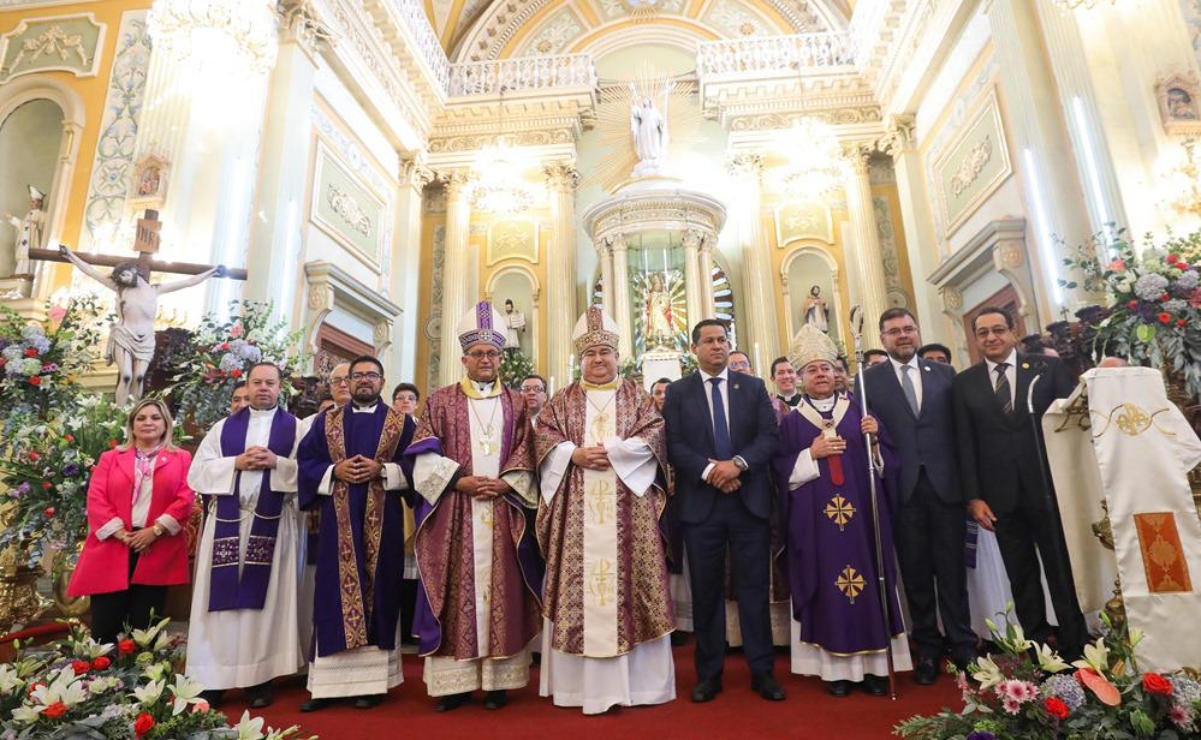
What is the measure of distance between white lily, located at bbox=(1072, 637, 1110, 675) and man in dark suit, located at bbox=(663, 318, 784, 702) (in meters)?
1.06

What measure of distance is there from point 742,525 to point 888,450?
0.79 metres

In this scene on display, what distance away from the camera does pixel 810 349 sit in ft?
10.4

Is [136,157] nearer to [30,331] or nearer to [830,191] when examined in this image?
[30,331]

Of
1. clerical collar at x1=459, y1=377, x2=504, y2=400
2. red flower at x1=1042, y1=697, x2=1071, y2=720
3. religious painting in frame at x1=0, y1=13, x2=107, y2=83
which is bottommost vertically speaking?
red flower at x1=1042, y1=697, x2=1071, y2=720

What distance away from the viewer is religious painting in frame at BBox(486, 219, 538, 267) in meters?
11.4

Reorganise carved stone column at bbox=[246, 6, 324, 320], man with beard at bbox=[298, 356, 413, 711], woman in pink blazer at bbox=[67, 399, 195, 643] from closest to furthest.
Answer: man with beard at bbox=[298, 356, 413, 711]
woman in pink blazer at bbox=[67, 399, 195, 643]
carved stone column at bbox=[246, 6, 324, 320]

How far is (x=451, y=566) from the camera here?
2.80m

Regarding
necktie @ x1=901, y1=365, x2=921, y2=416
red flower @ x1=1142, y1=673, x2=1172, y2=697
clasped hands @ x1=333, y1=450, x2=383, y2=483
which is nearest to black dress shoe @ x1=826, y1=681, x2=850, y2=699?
red flower @ x1=1142, y1=673, x2=1172, y2=697

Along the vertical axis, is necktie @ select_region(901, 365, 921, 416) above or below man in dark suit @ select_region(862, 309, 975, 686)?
above

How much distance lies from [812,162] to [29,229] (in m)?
10.2

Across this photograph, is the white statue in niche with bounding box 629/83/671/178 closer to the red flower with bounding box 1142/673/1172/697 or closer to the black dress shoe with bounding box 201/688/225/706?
the black dress shoe with bounding box 201/688/225/706

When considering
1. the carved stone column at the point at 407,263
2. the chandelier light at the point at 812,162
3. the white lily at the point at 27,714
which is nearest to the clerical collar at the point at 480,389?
the white lily at the point at 27,714

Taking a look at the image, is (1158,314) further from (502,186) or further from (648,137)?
(502,186)

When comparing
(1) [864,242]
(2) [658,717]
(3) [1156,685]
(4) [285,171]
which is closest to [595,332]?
(2) [658,717]
